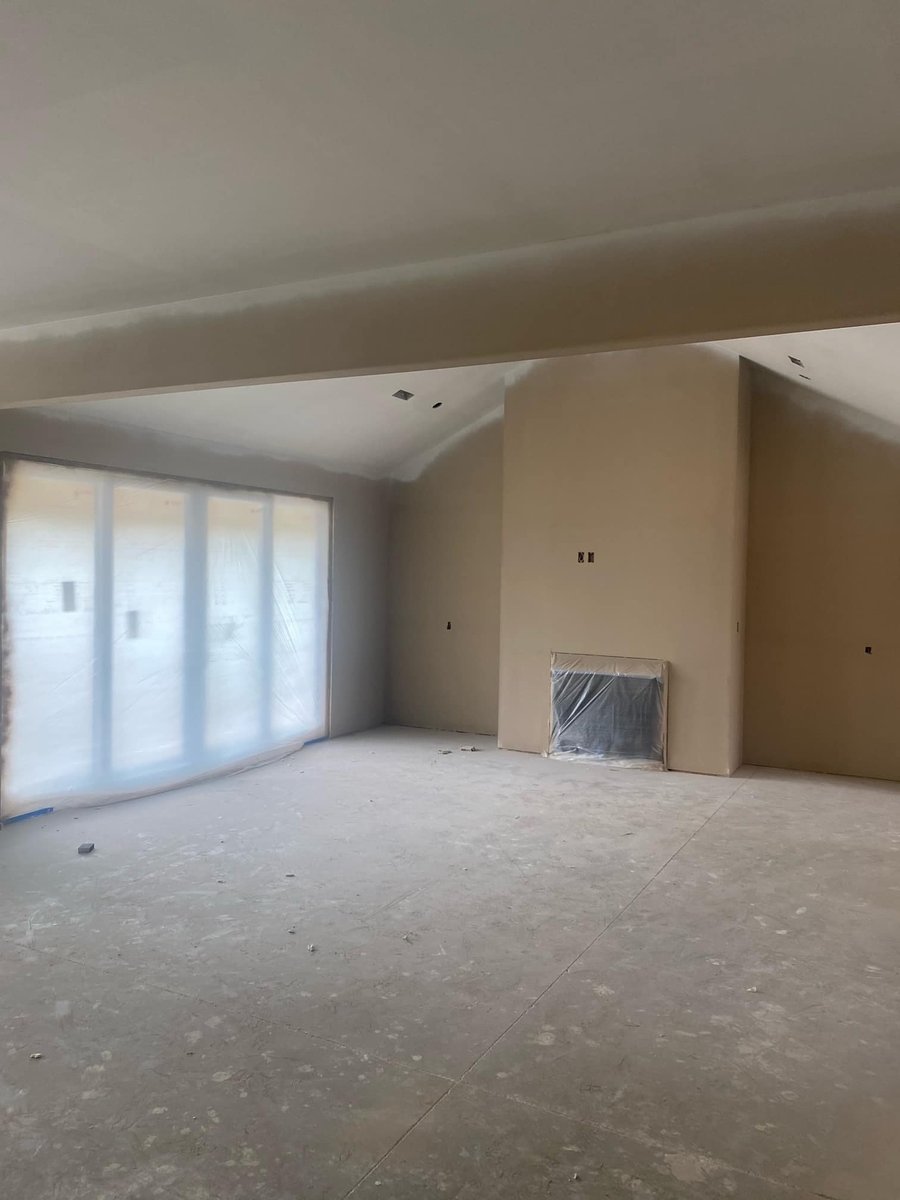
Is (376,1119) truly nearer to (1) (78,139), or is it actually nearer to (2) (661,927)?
(2) (661,927)

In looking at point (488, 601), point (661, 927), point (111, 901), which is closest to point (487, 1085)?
point (661, 927)

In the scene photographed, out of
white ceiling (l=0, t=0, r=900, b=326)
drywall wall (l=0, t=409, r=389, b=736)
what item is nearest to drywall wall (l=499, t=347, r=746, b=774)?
drywall wall (l=0, t=409, r=389, b=736)

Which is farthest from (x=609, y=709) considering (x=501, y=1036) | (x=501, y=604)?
(x=501, y=1036)

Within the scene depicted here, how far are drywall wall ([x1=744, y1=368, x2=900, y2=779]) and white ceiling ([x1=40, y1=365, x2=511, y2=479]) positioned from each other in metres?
2.31

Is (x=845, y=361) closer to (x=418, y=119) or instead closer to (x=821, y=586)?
(x=821, y=586)

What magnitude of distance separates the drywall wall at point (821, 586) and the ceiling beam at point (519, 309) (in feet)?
14.7

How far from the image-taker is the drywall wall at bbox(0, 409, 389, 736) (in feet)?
17.6

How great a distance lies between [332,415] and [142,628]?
207cm

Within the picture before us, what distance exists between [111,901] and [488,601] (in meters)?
4.63

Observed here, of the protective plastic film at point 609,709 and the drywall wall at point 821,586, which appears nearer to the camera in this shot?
the drywall wall at point 821,586

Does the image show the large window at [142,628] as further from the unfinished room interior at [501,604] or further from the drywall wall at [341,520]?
the drywall wall at [341,520]

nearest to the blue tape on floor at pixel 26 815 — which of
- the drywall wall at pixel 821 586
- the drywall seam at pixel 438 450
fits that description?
the drywall seam at pixel 438 450

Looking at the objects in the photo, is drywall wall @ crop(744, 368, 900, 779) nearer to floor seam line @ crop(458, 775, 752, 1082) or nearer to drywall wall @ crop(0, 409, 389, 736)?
floor seam line @ crop(458, 775, 752, 1082)

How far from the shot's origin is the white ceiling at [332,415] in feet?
17.4
